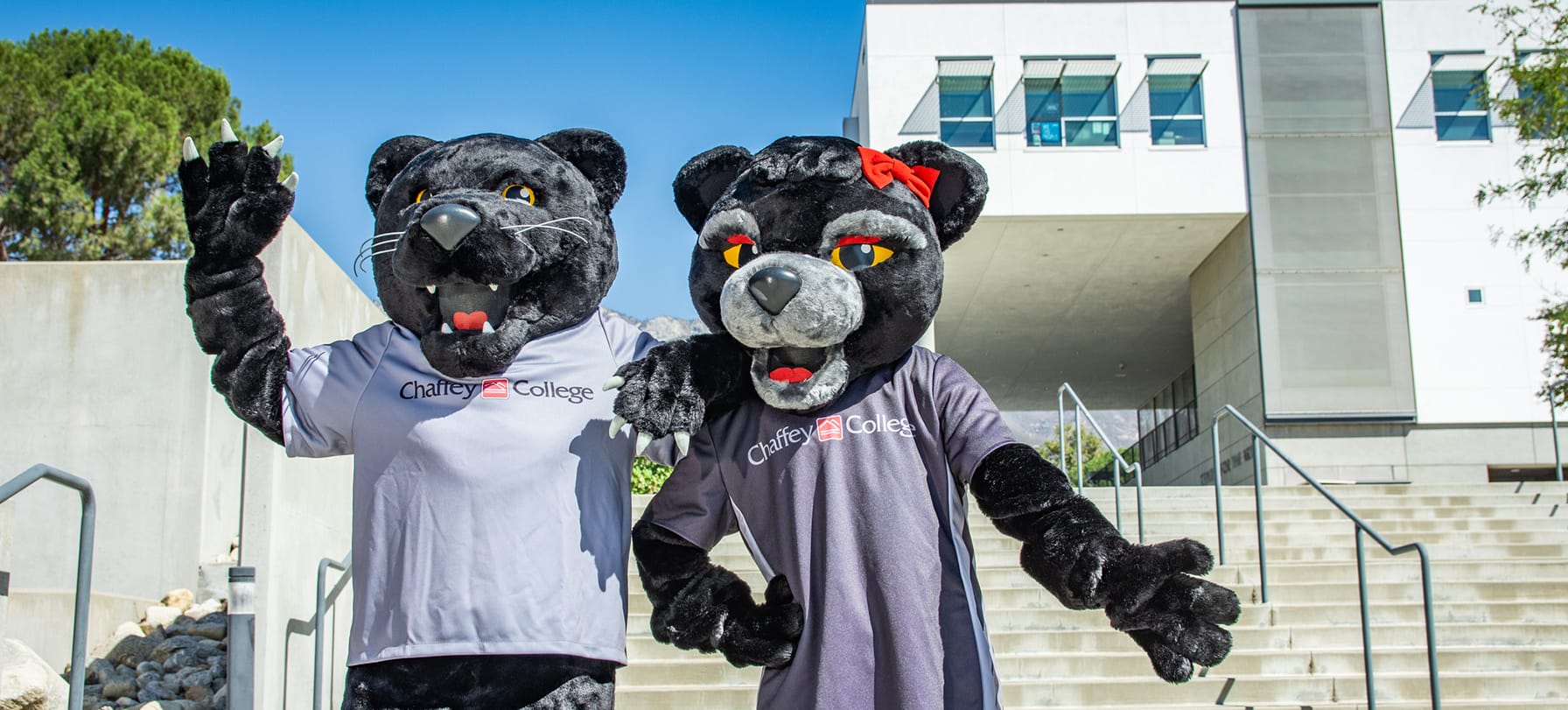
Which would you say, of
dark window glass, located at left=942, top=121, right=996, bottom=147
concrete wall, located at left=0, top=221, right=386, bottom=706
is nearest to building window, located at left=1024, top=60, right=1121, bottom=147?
dark window glass, located at left=942, top=121, right=996, bottom=147

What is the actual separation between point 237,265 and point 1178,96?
1720cm

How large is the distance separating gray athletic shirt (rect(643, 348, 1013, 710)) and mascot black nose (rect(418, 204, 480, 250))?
2.48 feet

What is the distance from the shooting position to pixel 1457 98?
1850 centimetres

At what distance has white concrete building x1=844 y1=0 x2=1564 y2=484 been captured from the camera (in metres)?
18.0

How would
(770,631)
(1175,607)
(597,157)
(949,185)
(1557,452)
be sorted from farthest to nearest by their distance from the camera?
(1557,452), (597,157), (949,185), (770,631), (1175,607)

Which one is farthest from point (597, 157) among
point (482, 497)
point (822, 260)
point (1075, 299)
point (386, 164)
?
point (1075, 299)

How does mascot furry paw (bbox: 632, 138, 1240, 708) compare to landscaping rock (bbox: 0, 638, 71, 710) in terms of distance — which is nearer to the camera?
mascot furry paw (bbox: 632, 138, 1240, 708)

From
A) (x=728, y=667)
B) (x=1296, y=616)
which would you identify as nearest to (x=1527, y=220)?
(x=1296, y=616)

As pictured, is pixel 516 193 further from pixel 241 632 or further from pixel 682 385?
pixel 241 632

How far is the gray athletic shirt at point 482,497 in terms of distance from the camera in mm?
2992

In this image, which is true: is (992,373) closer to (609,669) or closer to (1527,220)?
(1527,220)

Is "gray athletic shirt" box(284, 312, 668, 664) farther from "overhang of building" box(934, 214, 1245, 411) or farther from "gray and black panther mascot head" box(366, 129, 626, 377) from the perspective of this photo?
"overhang of building" box(934, 214, 1245, 411)

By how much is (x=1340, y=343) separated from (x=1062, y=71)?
213 inches

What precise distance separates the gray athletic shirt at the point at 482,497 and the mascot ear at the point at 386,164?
486 millimetres
